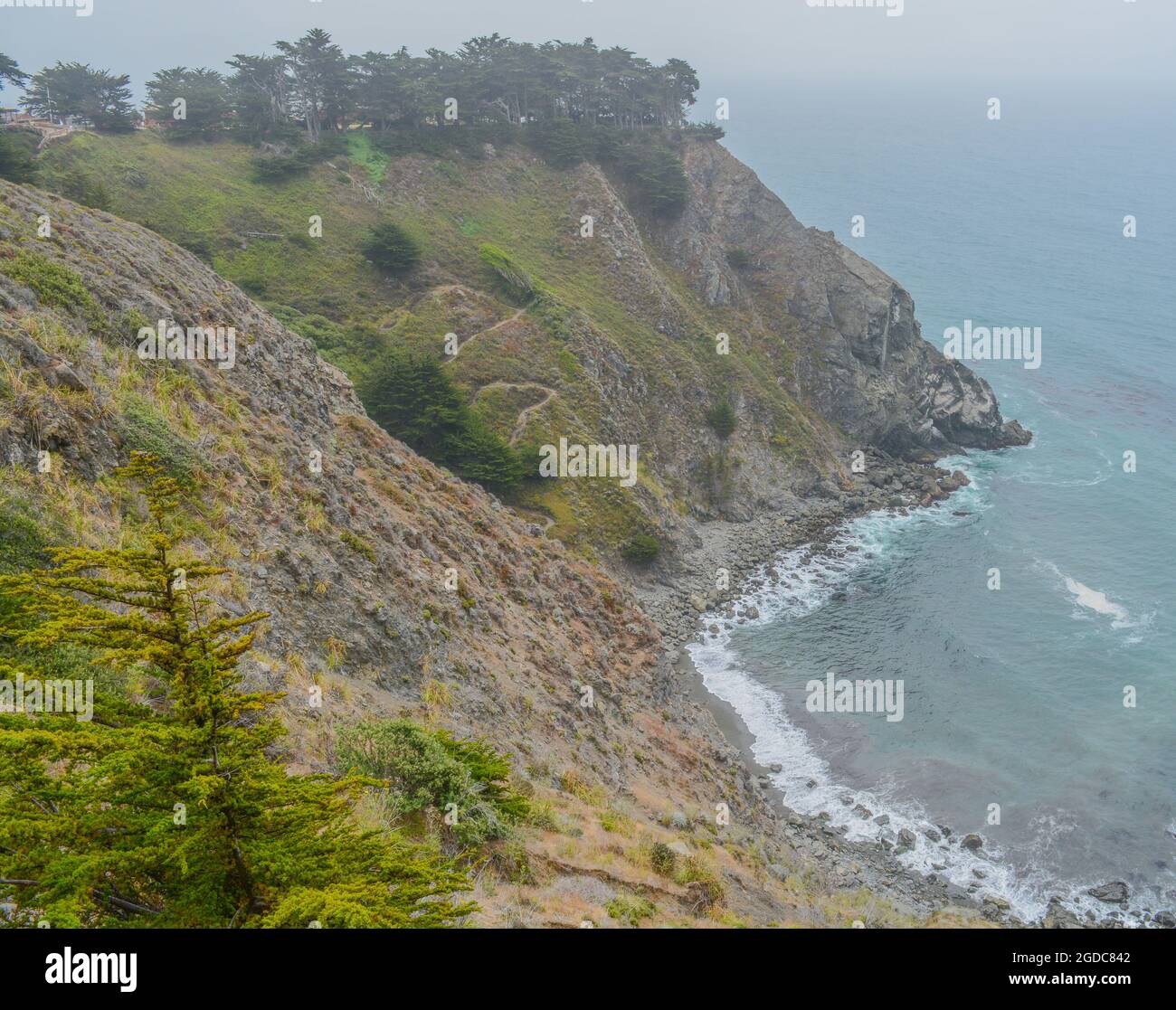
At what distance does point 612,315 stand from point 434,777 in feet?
205

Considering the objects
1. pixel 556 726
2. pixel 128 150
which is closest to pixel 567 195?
pixel 128 150

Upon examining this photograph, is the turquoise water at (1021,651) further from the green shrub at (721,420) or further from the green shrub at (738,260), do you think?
the green shrub at (738,260)

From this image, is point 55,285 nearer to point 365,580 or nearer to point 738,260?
point 365,580

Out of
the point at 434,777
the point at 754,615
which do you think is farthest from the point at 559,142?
the point at 434,777

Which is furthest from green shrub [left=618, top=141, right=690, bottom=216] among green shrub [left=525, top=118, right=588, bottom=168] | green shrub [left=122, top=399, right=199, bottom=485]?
green shrub [left=122, top=399, right=199, bottom=485]

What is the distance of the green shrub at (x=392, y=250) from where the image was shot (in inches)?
2542

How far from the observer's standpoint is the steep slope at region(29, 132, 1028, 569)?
60.3 m

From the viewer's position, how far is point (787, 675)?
48.2 m

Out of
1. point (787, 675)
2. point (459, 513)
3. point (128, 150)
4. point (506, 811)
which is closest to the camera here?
point (506, 811)

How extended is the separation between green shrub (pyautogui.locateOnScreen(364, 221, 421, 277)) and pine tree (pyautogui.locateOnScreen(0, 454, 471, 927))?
2428 inches

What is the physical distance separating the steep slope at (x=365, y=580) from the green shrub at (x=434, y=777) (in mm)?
659

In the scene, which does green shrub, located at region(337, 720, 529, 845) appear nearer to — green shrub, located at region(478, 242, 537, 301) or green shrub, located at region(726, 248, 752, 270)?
green shrub, located at region(478, 242, 537, 301)

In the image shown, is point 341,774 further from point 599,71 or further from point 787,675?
point 599,71

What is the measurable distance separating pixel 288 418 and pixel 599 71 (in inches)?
3223
